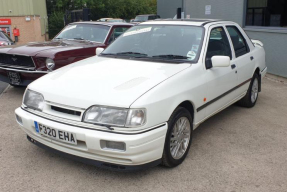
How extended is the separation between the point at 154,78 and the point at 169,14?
21194 millimetres

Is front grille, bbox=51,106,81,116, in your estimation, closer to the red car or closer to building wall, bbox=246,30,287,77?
the red car

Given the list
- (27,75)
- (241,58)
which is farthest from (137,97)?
(27,75)

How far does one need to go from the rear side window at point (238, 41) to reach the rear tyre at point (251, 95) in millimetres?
646

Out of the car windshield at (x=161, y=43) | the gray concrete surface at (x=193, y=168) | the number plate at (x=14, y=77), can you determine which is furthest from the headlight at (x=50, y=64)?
the car windshield at (x=161, y=43)

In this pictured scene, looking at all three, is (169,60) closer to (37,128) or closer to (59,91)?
(59,91)

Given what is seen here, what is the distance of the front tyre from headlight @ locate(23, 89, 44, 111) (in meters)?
1.34

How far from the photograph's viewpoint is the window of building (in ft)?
33.0

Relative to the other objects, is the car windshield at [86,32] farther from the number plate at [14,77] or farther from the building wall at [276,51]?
the building wall at [276,51]

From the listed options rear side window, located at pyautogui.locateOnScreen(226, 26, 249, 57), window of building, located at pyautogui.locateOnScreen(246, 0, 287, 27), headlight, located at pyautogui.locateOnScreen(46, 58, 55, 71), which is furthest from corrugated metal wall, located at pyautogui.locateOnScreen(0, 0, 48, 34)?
rear side window, located at pyautogui.locateOnScreen(226, 26, 249, 57)

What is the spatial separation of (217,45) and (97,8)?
37.4 metres

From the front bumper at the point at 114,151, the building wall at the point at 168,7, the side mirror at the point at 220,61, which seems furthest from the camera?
the building wall at the point at 168,7

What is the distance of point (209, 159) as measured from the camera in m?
3.54

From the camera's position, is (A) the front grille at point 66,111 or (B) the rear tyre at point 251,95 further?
(B) the rear tyre at point 251,95

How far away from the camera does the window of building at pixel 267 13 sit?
10.0 meters
